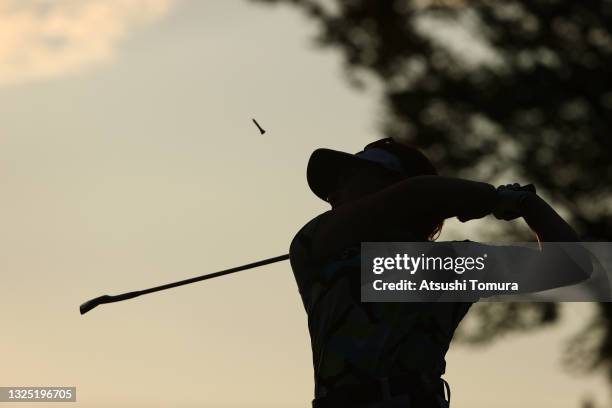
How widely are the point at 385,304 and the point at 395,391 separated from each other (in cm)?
36

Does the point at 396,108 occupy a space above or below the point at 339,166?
above

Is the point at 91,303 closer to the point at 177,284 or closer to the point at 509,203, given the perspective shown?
the point at 177,284

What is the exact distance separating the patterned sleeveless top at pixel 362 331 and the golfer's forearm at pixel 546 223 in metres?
0.45

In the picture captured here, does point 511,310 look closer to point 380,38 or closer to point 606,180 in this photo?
point 606,180

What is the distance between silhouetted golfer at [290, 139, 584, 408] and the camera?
574 cm

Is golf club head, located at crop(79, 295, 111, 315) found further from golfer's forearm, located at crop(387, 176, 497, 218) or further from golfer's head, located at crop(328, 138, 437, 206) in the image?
golfer's forearm, located at crop(387, 176, 497, 218)

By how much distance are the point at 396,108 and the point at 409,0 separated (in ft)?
4.89

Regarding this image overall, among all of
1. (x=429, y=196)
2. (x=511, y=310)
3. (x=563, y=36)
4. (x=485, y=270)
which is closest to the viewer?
(x=429, y=196)

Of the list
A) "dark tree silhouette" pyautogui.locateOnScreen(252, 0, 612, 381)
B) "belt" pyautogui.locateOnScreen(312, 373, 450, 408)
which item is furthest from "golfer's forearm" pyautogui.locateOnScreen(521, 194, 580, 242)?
"dark tree silhouette" pyautogui.locateOnScreen(252, 0, 612, 381)

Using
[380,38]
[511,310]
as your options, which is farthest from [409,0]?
[511,310]

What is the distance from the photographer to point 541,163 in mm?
19109

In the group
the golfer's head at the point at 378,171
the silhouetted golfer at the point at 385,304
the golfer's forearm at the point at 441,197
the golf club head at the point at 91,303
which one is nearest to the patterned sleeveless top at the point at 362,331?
the silhouetted golfer at the point at 385,304

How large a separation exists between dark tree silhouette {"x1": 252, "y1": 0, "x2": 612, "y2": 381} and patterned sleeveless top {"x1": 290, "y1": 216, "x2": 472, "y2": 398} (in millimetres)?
12960

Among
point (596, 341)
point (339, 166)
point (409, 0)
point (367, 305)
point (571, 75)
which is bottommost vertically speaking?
point (367, 305)
